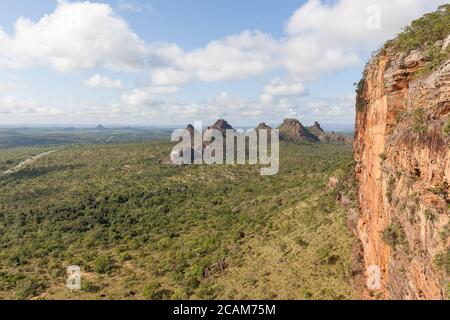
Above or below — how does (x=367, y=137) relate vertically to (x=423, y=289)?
above

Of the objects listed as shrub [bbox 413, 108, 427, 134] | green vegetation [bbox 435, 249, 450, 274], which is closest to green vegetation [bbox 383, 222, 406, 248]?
green vegetation [bbox 435, 249, 450, 274]

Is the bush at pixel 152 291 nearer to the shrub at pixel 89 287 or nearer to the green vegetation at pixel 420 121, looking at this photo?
the shrub at pixel 89 287

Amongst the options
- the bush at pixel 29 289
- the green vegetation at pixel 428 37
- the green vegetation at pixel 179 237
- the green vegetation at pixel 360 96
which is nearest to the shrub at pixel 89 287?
the green vegetation at pixel 179 237

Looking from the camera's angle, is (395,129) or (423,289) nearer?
(423,289)

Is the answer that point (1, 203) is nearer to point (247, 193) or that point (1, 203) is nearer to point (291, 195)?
point (247, 193)

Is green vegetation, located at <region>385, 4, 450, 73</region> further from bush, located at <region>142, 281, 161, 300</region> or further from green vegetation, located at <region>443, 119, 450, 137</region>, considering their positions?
bush, located at <region>142, 281, 161, 300</region>

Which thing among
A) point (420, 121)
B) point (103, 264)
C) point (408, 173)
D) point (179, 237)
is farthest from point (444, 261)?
point (179, 237)

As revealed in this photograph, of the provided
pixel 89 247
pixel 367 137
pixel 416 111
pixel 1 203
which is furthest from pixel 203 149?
pixel 416 111

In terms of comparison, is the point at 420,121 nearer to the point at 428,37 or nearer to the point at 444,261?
the point at 428,37
